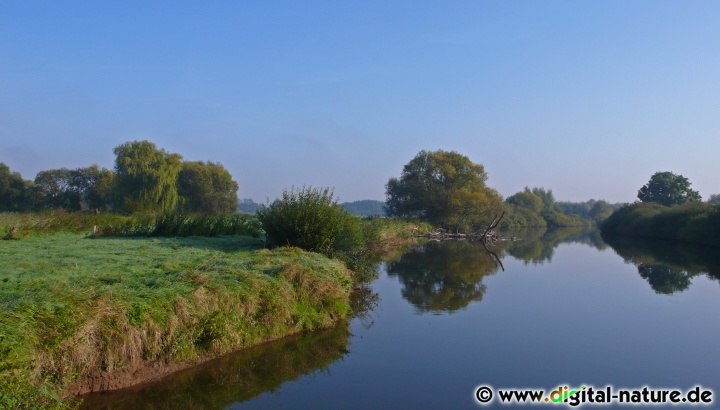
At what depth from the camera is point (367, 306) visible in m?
14.1

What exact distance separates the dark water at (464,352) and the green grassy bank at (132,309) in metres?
0.45

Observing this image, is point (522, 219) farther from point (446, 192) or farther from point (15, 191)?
point (15, 191)

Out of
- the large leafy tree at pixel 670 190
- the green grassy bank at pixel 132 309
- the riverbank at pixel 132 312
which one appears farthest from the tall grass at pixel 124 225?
the large leafy tree at pixel 670 190

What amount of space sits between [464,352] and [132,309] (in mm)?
5994

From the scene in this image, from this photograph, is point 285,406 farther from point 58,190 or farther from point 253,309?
point 58,190

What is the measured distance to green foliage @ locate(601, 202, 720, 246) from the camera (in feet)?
118

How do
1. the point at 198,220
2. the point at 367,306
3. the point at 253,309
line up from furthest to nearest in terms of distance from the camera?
the point at 198,220
the point at 367,306
the point at 253,309

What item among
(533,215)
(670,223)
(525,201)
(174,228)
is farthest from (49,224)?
(525,201)

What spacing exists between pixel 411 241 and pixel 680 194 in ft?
153

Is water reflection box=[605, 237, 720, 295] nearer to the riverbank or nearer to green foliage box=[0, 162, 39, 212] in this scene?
the riverbank

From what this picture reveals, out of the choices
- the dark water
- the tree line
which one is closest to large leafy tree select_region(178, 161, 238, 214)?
the tree line

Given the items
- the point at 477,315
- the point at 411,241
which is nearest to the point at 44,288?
the point at 477,315

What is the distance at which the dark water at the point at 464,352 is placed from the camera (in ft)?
24.3

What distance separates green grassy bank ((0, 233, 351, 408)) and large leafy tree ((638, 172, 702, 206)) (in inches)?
2734
